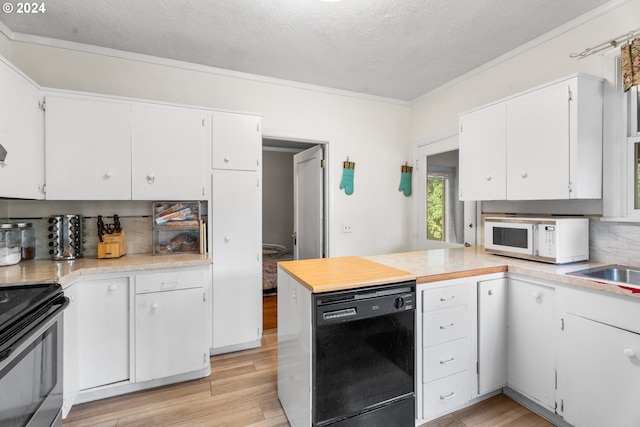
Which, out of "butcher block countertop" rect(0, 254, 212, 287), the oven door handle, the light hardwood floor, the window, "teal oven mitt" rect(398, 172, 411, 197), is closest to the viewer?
the oven door handle

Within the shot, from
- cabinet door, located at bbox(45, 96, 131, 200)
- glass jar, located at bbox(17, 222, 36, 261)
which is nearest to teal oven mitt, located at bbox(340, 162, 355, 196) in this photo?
cabinet door, located at bbox(45, 96, 131, 200)

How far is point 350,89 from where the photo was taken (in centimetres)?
332

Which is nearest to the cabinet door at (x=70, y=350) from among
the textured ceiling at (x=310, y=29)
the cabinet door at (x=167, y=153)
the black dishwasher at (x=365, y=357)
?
the cabinet door at (x=167, y=153)

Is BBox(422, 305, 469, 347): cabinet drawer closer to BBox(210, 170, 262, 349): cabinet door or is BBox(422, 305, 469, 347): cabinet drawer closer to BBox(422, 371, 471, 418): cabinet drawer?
BBox(422, 371, 471, 418): cabinet drawer

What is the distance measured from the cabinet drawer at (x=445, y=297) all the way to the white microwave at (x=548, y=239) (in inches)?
24.6

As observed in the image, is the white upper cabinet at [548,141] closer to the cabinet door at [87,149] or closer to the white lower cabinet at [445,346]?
the white lower cabinet at [445,346]

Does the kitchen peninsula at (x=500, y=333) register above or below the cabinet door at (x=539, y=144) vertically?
below

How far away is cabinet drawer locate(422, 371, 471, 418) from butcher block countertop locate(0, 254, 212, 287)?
1740mm

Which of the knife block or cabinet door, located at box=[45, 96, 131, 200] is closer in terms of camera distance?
cabinet door, located at box=[45, 96, 131, 200]

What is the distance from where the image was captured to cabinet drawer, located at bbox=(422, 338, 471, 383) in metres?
1.70

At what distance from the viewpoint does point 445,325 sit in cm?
175

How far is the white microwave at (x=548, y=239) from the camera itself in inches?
75.2

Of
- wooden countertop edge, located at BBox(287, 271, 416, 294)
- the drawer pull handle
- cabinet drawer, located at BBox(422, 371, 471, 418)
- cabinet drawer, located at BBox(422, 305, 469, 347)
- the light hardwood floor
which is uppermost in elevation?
wooden countertop edge, located at BBox(287, 271, 416, 294)

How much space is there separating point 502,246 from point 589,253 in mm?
538
